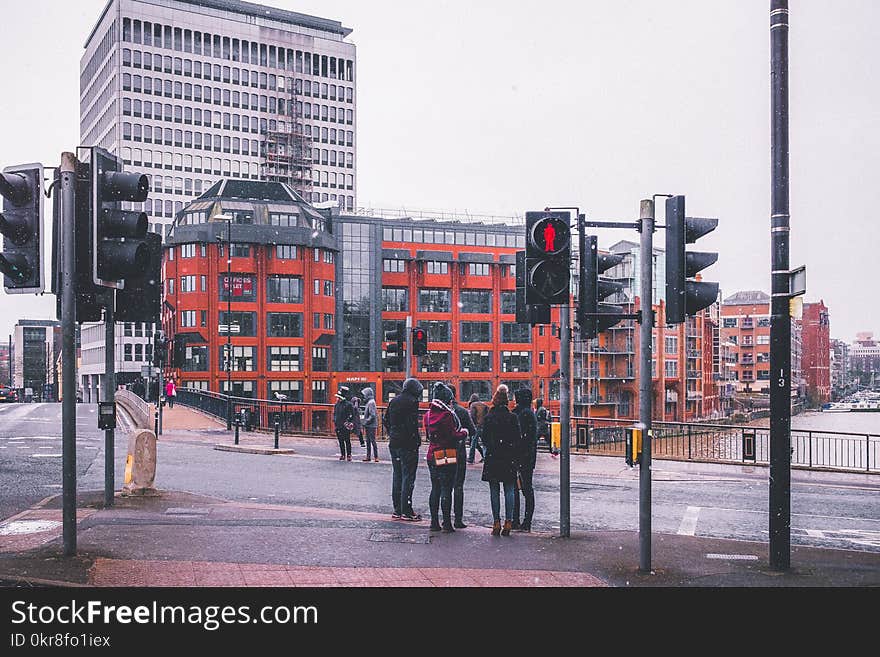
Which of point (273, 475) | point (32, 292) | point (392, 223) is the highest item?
point (392, 223)

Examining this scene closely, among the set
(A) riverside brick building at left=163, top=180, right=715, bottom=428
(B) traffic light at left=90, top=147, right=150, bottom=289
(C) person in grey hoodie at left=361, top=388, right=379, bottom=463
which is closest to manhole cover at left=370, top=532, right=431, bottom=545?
(B) traffic light at left=90, top=147, right=150, bottom=289

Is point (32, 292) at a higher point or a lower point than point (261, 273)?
lower

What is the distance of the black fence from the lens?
23.5m

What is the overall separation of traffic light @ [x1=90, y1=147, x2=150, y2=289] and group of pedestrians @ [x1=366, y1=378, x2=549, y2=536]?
3944 millimetres

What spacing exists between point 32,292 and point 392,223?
8573 cm

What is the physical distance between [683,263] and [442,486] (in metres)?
4.33

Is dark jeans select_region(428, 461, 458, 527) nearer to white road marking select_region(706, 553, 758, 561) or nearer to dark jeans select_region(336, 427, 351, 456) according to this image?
white road marking select_region(706, 553, 758, 561)

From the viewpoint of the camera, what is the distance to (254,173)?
4685 inches

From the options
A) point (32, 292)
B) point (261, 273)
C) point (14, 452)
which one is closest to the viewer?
point (32, 292)

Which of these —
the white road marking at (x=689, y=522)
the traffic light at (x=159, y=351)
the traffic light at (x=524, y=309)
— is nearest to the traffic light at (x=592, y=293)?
the traffic light at (x=524, y=309)

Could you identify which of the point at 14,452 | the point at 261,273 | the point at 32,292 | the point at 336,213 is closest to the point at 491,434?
the point at 32,292

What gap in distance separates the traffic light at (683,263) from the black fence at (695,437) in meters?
8.36

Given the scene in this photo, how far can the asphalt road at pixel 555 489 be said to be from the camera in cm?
1305
